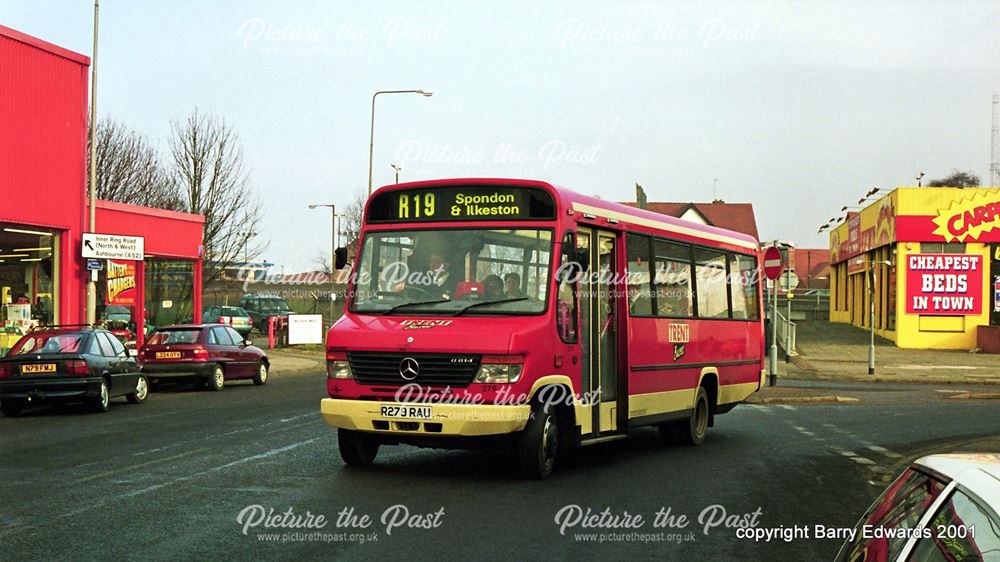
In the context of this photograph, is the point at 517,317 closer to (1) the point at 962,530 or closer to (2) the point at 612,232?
(2) the point at 612,232

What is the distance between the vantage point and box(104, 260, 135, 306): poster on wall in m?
31.8

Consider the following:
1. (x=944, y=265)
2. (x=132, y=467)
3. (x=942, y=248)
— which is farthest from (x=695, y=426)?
(x=942, y=248)

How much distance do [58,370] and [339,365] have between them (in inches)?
366

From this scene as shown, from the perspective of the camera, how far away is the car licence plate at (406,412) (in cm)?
1018

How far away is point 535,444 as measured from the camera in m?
10.4

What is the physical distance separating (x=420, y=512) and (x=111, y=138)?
168 feet

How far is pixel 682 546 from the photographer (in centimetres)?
775

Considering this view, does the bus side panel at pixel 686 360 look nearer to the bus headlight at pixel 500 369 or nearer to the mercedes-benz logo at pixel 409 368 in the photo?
the bus headlight at pixel 500 369

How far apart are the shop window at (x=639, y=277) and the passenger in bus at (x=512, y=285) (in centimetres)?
241

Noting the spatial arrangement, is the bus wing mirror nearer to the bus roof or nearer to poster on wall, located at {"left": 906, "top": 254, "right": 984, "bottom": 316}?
the bus roof

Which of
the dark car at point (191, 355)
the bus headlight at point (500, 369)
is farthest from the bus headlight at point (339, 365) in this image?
the dark car at point (191, 355)

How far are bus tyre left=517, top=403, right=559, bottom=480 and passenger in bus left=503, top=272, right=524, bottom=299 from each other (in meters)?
1.10

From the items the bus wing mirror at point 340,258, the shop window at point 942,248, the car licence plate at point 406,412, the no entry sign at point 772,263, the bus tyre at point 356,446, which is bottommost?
the bus tyre at point 356,446

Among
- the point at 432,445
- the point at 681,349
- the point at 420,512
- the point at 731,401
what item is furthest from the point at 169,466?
the point at 731,401
